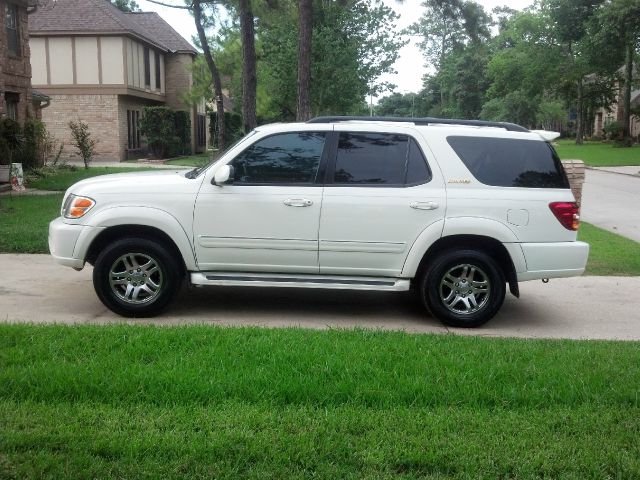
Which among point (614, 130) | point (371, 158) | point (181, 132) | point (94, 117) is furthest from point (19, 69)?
point (614, 130)

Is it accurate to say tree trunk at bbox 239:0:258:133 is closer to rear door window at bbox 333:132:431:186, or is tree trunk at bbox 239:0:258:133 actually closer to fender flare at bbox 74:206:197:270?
rear door window at bbox 333:132:431:186

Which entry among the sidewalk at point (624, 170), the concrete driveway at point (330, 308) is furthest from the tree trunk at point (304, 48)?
the sidewalk at point (624, 170)

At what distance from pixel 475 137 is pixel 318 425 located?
3.77 metres

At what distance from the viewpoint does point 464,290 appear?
6.81 meters

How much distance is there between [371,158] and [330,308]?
1636mm

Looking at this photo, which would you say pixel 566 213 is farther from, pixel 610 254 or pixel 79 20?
pixel 79 20

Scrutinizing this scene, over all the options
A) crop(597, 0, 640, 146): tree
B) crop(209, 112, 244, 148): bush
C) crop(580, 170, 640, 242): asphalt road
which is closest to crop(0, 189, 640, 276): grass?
crop(580, 170, 640, 242): asphalt road

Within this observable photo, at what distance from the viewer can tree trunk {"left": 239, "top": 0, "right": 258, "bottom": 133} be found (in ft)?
57.8

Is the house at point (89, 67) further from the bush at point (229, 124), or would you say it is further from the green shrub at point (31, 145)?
the green shrub at point (31, 145)

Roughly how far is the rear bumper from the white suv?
0.04 feet

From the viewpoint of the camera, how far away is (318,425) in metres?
4.16

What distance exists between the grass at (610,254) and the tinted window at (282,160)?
453 cm

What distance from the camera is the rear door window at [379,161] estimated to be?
6.86 m

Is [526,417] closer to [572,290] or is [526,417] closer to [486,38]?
[572,290]
